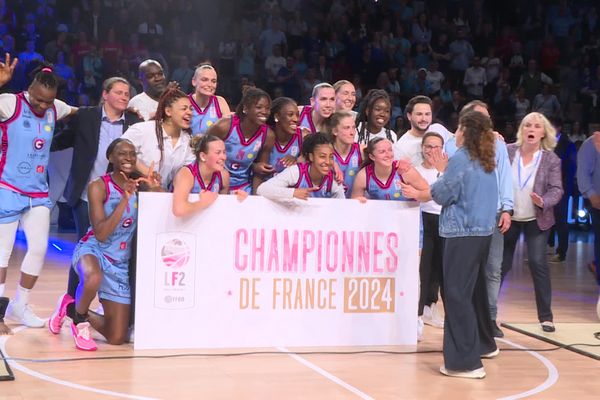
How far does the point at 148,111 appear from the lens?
303 inches

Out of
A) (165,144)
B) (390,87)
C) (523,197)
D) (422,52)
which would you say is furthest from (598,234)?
(422,52)

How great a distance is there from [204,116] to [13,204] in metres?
1.61

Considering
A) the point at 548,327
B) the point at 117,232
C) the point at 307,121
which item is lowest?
the point at 548,327

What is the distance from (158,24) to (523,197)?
938 centimetres

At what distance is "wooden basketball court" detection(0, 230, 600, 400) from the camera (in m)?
5.37

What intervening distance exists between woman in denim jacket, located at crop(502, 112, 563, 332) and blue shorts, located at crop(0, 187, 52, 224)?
11.8 feet

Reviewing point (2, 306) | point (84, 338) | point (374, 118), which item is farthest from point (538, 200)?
point (2, 306)

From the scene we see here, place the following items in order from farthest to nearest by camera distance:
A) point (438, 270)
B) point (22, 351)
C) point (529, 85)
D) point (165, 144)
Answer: point (529, 85), point (438, 270), point (165, 144), point (22, 351)

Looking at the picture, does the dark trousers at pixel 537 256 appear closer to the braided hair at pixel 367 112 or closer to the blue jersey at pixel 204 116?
the braided hair at pixel 367 112

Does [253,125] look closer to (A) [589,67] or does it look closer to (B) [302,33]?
(B) [302,33]

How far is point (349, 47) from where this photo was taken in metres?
16.2

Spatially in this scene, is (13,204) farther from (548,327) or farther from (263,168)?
(548,327)

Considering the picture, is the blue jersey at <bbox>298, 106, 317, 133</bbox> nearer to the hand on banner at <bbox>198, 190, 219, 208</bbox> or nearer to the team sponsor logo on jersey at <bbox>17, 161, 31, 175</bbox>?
the hand on banner at <bbox>198, 190, 219, 208</bbox>

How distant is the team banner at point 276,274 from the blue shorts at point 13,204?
1.04 meters
